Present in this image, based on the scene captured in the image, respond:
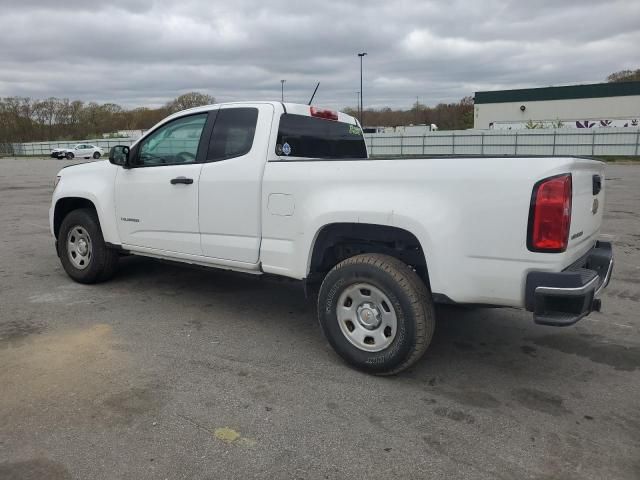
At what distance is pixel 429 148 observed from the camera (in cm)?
3966

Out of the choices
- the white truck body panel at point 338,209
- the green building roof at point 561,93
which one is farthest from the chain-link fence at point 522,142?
the white truck body panel at point 338,209

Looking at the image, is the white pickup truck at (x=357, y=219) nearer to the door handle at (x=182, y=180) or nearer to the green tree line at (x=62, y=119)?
the door handle at (x=182, y=180)

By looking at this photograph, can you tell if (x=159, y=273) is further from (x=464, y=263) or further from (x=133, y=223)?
(x=464, y=263)

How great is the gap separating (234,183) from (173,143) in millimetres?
1063

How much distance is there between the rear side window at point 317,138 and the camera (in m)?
4.57

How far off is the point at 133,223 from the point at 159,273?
137 centimetres

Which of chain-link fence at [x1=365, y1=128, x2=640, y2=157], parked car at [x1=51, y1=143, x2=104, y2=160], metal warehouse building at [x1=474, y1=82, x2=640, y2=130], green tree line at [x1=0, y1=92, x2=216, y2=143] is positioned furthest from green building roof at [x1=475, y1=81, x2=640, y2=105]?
parked car at [x1=51, y1=143, x2=104, y2=160]

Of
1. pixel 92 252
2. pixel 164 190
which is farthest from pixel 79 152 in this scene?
pixel 164 190

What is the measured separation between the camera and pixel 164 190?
4965 mm

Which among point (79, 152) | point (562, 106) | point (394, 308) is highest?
point (562, 106)

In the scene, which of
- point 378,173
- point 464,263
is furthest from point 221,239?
point 464,263

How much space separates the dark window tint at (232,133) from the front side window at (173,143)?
20 cm

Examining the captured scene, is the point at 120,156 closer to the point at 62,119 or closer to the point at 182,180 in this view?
the point at 182,180

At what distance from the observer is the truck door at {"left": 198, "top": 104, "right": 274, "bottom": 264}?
4.32 meters
